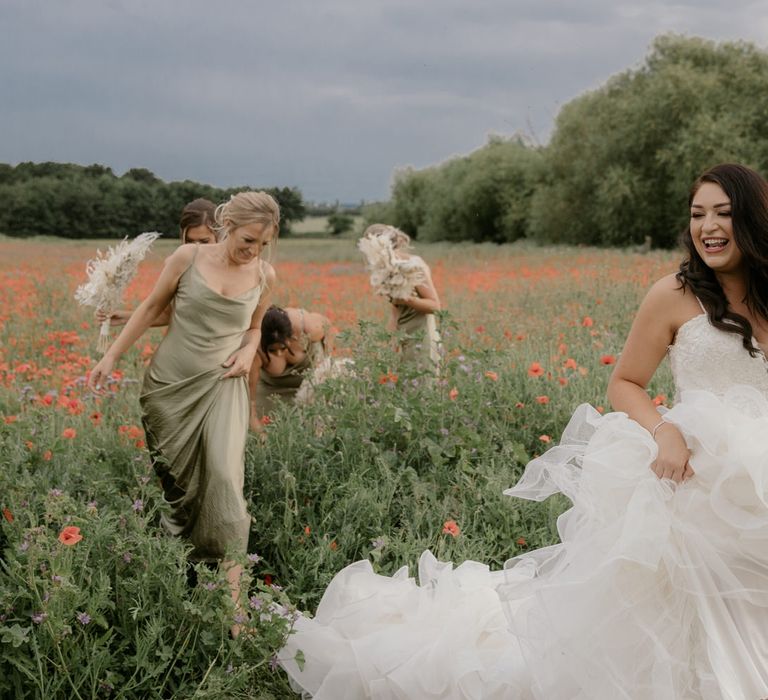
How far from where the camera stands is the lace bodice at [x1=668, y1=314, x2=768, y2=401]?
3.01m

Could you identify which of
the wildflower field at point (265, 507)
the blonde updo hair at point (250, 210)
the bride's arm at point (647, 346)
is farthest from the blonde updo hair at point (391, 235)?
the bride's arm at point (647, 346)

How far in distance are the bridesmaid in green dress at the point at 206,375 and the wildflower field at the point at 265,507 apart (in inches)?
8.7

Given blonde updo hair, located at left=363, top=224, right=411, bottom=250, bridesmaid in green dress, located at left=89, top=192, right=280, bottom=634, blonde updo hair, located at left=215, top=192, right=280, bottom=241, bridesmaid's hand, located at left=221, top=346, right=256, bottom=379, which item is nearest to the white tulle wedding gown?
bridesmaid in green dress, located at left=89, top=192, right=280, bottom=634

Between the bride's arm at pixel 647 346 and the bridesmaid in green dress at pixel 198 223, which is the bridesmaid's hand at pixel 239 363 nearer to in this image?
the bridesmaid in green dress at pixel 198 223

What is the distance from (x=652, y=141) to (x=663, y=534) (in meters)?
33.3

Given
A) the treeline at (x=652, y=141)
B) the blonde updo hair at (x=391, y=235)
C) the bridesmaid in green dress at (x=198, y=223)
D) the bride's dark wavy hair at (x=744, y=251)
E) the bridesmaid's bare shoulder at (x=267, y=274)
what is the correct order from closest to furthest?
the bride's dark wavy hair at (x=744, y=251), the bridesmaid's bare shoulder at (x=267, y=274), the bridesmaid in green dress at (x=198, y=223), the blonde updo hair at (x=391, y=235), the treeline at (x=652, y=141)

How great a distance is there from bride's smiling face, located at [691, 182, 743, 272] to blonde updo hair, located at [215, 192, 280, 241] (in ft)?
6.72

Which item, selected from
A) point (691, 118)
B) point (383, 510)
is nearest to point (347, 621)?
point (383, 510)

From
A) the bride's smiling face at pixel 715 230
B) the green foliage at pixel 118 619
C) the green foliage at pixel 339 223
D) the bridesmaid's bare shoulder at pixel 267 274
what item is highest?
the bride's smiling face at pixel 715 230

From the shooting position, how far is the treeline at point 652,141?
103 feet

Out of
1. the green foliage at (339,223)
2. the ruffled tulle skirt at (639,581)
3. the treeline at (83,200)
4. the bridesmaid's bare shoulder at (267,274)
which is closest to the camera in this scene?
the ruffled tulle skirt at (639,581)

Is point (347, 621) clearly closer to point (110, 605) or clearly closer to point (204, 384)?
point (110, 605)

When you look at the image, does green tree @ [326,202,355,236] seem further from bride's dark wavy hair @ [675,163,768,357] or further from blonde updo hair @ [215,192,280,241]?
bride's dark wavy hair @ [675,163,768,357]

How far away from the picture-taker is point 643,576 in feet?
9.43
